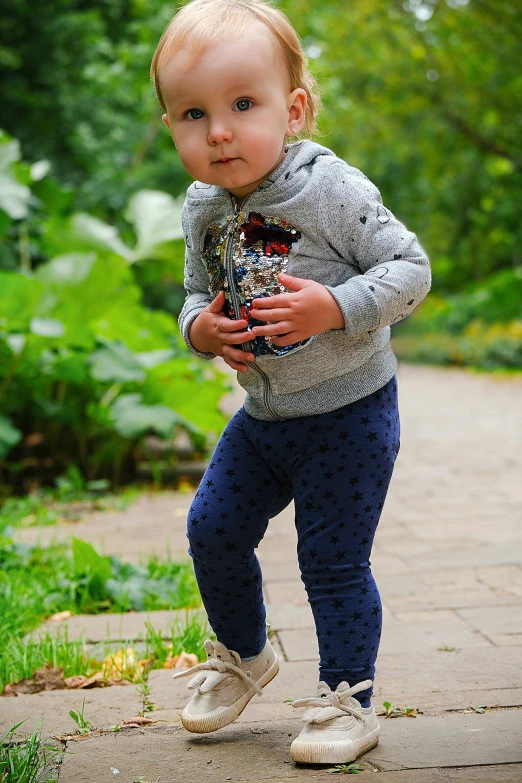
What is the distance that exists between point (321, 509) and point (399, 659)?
0.79 m

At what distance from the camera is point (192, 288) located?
2.19 metres

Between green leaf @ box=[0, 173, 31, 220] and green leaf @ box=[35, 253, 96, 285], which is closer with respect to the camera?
green leaf @ box=[35, 253, 96, 285]

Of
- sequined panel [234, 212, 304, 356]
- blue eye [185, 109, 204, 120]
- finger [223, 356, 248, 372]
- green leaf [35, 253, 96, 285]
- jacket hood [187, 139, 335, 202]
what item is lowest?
finger [223, 356, 248, 372]

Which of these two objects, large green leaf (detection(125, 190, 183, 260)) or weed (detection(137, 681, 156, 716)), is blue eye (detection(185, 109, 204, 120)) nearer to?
weed (detection(137, 681, 156, 716))

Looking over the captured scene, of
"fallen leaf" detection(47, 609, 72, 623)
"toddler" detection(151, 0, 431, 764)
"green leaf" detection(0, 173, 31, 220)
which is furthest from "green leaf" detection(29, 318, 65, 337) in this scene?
"toddler" detection(151, 0, 431, 764)

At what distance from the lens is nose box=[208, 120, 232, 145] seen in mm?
1816

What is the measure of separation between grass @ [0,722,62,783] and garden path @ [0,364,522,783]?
0.14 feet

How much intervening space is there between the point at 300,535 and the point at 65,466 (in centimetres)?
365

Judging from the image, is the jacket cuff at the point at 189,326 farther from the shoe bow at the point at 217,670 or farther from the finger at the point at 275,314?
the shoe bow at the point at 217,670

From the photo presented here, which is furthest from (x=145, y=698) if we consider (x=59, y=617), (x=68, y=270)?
(x=68, y=270)

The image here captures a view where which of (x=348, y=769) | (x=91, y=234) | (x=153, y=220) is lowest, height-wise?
(x=348, y=769)

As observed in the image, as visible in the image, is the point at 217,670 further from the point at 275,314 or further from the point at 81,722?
the point at 275,314

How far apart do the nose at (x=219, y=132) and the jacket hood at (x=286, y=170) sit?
0.15 metres

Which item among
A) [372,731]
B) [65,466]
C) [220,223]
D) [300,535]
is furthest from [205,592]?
[65,466]
